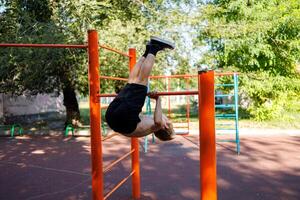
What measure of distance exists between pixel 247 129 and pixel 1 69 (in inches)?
328

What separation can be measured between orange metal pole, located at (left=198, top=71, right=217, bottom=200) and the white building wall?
13.7 metres

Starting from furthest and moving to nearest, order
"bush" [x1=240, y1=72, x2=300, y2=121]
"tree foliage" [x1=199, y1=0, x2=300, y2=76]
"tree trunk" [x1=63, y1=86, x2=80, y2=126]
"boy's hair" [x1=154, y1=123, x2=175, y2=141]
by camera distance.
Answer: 1. "tree trunk" [x1=63, y1=86, x2=80, y2=126]
2. "bush" [x1=240, y1=72, x2=300, y2=121]
3. "tree foliage" [x1=199, y1=0, x2=300, y2=76]
4. "boy's hair" [x1=154, y1=123, x2=175, y2=141]

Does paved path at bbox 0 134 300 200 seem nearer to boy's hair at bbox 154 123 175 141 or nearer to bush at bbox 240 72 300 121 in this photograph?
boy's hair at bbox 154 123 175 141

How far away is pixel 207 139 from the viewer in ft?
9.07

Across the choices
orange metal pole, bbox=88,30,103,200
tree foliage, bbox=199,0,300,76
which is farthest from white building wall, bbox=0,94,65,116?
orange metal pole, bbox=88,30,103,200

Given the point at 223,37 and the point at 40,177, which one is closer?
the point at 40,177

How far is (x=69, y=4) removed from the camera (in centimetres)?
1078

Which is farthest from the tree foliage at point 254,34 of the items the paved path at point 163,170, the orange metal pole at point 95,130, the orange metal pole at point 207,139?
the orange metal pole at point 207,139

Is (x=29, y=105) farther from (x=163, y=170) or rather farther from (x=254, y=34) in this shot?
(x=163, y=170)

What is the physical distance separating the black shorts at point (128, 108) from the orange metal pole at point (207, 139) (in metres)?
0.60

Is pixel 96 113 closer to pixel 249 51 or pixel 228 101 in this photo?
pixel 249 51

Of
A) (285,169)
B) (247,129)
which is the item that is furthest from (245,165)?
(247,129)

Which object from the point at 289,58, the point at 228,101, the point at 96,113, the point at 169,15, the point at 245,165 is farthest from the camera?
the point at 228,101

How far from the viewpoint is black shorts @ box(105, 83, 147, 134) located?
3.07 metres
